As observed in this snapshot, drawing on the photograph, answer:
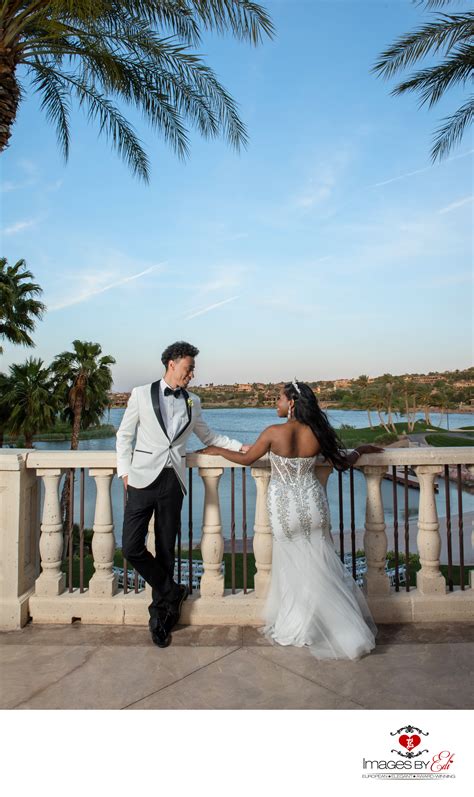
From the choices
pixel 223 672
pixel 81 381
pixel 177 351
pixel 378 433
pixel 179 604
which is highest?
pixel 81 381

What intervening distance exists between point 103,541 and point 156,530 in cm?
56

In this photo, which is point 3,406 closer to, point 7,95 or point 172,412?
point 7,95

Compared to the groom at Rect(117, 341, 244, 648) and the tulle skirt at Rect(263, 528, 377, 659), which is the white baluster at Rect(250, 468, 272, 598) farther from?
the groom at Rect(117, 341, 244, 648)

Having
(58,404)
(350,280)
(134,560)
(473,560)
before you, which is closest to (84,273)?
(58,404)

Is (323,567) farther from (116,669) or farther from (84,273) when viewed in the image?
(84,273)

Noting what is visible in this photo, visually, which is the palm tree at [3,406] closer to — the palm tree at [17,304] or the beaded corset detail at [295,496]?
the palm tree at [17,304]

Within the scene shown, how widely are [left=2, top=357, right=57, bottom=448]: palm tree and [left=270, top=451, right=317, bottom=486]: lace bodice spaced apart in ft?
110

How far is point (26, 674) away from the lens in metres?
2.57

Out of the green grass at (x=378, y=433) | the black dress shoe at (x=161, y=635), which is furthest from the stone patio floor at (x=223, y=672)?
the green grass at (x=378, y=433)

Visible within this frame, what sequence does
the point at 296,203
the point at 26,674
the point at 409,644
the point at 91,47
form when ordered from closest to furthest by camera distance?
the point at 26,674 → the point at 409,644 → the point at 91,47 → the point at 296,203

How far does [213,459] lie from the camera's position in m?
3.26

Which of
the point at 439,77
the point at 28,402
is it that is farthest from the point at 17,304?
the point at 439,77

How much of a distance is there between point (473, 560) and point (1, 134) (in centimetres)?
3266
